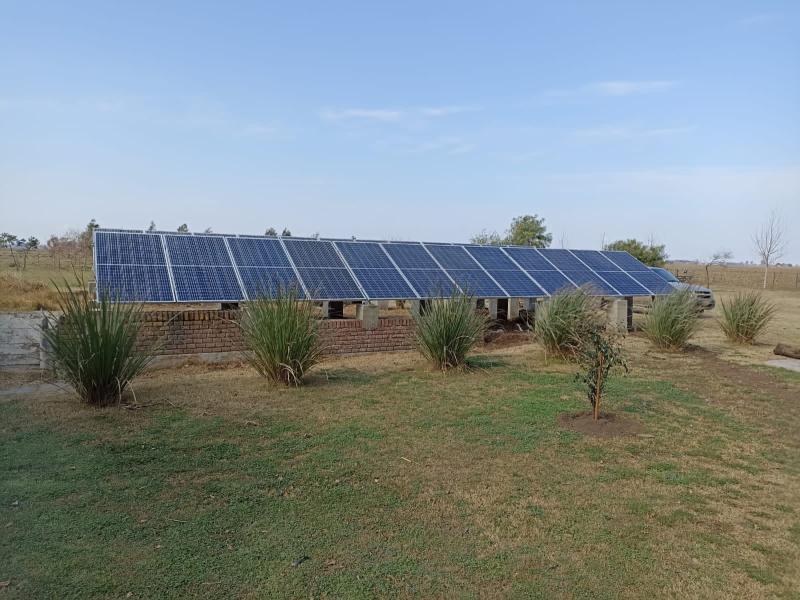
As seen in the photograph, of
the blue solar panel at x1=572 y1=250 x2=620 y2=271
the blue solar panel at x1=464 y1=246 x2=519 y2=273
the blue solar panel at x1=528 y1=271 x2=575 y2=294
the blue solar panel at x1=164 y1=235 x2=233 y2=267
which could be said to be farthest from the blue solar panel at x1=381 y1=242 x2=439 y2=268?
the blue solar panel at x1=572 y1=250 x2=620 y2=271

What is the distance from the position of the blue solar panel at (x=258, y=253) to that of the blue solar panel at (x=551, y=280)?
6195 millimetres

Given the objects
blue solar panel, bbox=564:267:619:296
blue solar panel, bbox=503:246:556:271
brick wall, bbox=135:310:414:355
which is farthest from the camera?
blue solar panel, bbox=503:246:556:271

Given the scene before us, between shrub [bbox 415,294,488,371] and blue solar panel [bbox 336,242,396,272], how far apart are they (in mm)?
4093

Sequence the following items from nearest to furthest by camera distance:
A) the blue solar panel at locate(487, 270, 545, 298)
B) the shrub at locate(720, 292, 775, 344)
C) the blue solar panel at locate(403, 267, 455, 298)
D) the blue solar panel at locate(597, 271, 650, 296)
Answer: the blue solar panel at locate(403, 267, 455, 298), the shrub at locate(720, 292, 775, 344), the blue solar panel at locate(487, 270, 545, 298), the blue solar panel at locate(597, 271, 650, 296)

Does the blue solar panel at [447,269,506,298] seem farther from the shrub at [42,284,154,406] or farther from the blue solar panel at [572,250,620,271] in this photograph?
the shrub at [42,284,154,406]

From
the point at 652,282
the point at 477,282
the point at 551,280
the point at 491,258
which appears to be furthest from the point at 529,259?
the point at 652,282

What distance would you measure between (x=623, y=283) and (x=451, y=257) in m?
4.77

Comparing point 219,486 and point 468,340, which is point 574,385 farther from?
point 219,486

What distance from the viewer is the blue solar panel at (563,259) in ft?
51.5

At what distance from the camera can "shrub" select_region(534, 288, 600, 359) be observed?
9.67 m

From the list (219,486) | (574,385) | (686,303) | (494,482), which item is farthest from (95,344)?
(686,303)

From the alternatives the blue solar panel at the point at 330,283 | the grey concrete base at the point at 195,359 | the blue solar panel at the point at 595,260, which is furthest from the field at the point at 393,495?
the blue solar panel at the point at 595,260

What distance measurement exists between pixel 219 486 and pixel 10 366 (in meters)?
6.24

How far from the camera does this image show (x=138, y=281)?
1009 centimetres
